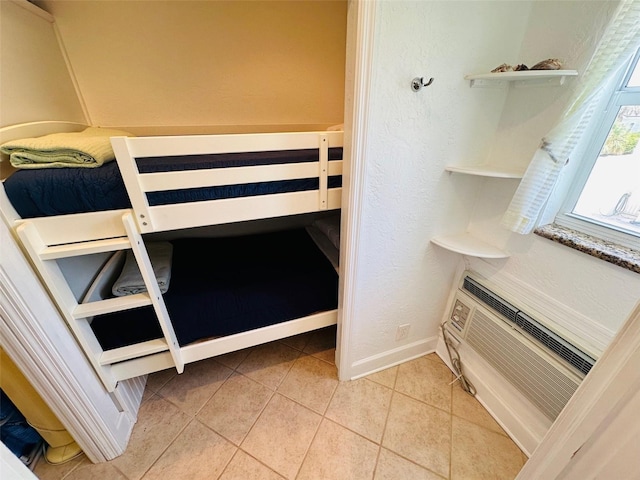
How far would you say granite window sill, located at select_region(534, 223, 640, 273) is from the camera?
814 mm

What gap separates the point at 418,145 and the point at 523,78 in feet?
1.45

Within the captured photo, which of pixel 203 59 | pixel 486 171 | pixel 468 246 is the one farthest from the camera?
pixel 203 59

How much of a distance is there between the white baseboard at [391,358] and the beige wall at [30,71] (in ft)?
6.49

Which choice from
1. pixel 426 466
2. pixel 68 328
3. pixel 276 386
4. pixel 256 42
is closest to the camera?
pixel 68 328

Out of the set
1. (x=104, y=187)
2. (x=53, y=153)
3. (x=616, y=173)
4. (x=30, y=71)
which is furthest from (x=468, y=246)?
(x=30, y=71)

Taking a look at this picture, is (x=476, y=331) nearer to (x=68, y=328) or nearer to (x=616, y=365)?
(x=616, y=365)

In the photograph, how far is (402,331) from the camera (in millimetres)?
1495

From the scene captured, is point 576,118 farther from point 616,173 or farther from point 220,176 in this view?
point 220,176

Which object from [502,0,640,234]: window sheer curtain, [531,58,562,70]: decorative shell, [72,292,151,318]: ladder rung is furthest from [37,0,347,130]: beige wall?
[502,0,640,234]: window sheer curtain

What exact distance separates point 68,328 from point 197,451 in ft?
2.53

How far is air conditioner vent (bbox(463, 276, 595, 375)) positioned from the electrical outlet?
40 centimetres

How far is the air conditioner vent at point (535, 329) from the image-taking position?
0.94 metres

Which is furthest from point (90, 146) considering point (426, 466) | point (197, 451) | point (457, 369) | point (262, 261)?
point (457, 369)

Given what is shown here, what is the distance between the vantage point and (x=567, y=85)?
90cm
